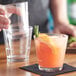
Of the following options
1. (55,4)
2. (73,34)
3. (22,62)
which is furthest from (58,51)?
(55,4)

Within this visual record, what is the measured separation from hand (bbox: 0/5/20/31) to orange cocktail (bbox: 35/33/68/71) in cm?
22

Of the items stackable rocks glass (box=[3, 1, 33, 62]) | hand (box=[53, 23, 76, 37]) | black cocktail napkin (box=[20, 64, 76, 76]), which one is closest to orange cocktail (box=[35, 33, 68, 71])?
black cocktail napkin (box=[20, 64, 76, 76])

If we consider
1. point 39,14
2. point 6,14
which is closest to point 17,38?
point 6,14

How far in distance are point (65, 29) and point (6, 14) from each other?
2.88ft

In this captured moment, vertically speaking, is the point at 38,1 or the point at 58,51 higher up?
the point at 38,1

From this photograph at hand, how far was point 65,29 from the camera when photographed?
2320 millimetres

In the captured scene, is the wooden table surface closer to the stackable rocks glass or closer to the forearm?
the stackable rocks glass

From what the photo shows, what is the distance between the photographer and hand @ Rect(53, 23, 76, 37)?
222 centimetres

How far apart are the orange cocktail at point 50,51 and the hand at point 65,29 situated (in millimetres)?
870

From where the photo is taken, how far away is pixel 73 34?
220 cm

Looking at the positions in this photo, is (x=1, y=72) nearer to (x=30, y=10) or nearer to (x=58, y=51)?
Answer: (x=58, y=51)

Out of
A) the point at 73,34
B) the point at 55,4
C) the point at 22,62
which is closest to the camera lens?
the point at 22,62

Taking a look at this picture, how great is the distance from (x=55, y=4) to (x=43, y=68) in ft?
4.79

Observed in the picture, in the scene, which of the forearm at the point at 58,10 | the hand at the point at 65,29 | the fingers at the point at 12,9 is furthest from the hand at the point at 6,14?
the forearm at the point at 58,10
